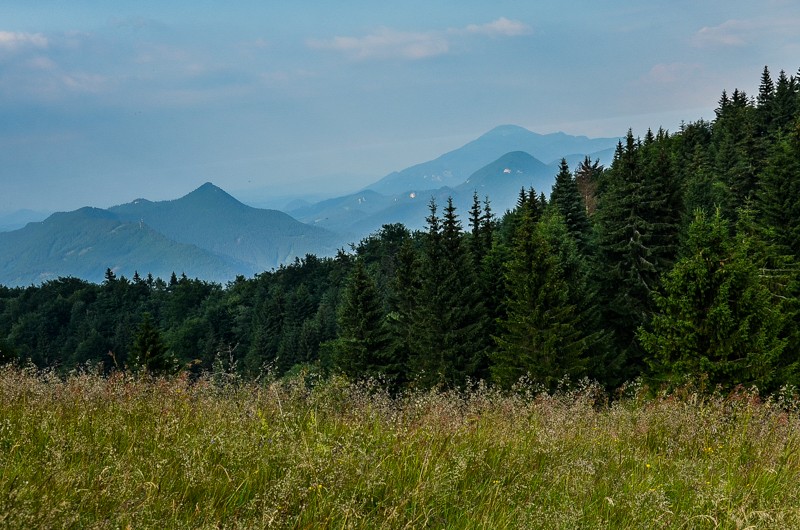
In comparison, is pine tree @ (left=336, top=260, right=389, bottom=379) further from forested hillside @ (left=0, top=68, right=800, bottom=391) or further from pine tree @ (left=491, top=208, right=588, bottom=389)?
pine tree @ (left=491, top=208, right=588, bottom=389)

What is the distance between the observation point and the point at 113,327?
116125mm

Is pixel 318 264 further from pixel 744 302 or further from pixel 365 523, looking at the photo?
pixel 365 523

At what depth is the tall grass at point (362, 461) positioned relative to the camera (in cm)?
255

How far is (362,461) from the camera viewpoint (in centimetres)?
303

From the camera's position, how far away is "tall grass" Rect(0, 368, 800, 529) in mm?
2553

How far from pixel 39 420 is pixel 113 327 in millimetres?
131241

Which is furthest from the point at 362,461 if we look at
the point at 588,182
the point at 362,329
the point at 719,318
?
the point at 588,182

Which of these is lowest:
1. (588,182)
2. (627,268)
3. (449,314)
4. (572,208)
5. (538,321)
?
(449,314)

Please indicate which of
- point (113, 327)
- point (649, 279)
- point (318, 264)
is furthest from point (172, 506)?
point (113, 327)

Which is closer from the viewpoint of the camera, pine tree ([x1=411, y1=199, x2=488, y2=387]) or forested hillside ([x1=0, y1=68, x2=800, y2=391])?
forested hillside ([x1=0, y1=68, x2=800, y2=391])

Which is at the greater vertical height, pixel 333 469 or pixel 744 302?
pixel 333 469

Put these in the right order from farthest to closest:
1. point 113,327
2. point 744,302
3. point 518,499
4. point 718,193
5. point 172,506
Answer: point 113,327 < point 718,193 < point 744,302 < point 518,499 < point 172,506

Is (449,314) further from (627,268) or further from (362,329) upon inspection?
(627,268)

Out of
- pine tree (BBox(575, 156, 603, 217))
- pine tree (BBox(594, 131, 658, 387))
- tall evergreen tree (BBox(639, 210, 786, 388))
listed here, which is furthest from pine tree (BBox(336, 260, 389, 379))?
pine tree (BBox(575, 156, 603, 217))
